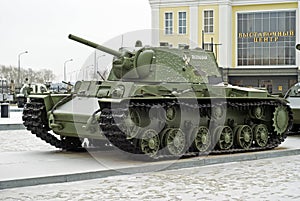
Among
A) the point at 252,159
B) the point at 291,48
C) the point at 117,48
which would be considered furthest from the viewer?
the point at 291,48

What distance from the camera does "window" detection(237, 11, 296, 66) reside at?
56.2 m

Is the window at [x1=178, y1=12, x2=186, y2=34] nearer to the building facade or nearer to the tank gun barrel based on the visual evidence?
the building facade

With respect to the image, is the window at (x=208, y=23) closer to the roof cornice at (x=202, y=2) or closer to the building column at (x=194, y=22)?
the building column at (x=194, y=22)

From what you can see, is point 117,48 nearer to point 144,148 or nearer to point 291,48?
point 144,148

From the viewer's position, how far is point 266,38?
186ft

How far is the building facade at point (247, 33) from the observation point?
56.2 metres

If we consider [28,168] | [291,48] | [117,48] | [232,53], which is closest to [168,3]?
[232,53]

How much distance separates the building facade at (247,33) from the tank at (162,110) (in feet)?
135

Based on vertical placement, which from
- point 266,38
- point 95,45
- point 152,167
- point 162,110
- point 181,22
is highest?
point 181,22

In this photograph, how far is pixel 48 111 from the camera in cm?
1387

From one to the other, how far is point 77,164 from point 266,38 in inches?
1855

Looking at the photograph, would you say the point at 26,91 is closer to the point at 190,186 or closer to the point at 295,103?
the point at 295,103

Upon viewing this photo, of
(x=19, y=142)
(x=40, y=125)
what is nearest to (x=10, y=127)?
(x=19, y=142)

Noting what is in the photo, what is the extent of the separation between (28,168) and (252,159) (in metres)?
5.02
